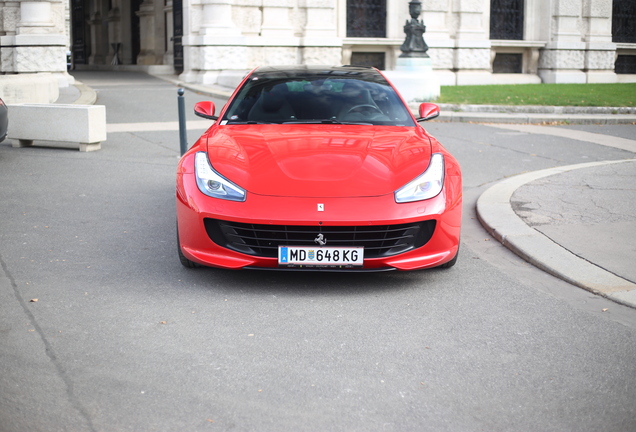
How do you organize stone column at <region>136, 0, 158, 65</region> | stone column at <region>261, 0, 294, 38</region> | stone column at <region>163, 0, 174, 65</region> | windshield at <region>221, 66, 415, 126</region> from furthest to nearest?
stone column at <region>136, 0, 158, 65</region> → stone column at <region>163, 0, 174, 65</region> → stone column at <region>261, 0, 294, 38</region> → windshield at <region>221, 66, 415, 126</region>

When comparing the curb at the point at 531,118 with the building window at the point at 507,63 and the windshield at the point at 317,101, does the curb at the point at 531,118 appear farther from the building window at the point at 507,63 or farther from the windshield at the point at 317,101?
the building window at the point at 507,63

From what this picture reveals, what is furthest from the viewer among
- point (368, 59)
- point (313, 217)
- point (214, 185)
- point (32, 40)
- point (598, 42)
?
point (598, 42)

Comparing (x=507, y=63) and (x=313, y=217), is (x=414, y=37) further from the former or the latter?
(x=313, y=217)

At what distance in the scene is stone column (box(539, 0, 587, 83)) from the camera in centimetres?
2903

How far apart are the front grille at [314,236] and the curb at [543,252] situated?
3.60ft

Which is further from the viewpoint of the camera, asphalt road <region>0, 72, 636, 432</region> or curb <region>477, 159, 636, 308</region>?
curb <region>477, 159, 636, 308</region>

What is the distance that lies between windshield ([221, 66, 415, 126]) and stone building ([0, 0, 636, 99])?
16.7 m

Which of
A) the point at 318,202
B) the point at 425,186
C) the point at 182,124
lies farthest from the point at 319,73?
the point at 182,124

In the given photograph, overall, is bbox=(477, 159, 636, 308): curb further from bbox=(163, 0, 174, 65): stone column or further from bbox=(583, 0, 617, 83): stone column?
bbox=(583, 0, 617, 83): stone column

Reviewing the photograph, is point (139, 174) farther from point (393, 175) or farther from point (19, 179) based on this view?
point (393, 175)

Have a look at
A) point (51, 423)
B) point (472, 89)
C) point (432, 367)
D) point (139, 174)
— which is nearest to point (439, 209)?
point (432, 367)

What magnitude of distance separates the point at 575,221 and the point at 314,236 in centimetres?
298

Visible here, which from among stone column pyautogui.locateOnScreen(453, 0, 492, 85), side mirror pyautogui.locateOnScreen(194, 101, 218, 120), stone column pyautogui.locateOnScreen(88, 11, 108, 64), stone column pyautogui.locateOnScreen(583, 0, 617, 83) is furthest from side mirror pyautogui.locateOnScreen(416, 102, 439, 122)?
stone column pyautogui.locateOnScreen(88, 11, 108, 64)

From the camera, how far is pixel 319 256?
4914 mm
